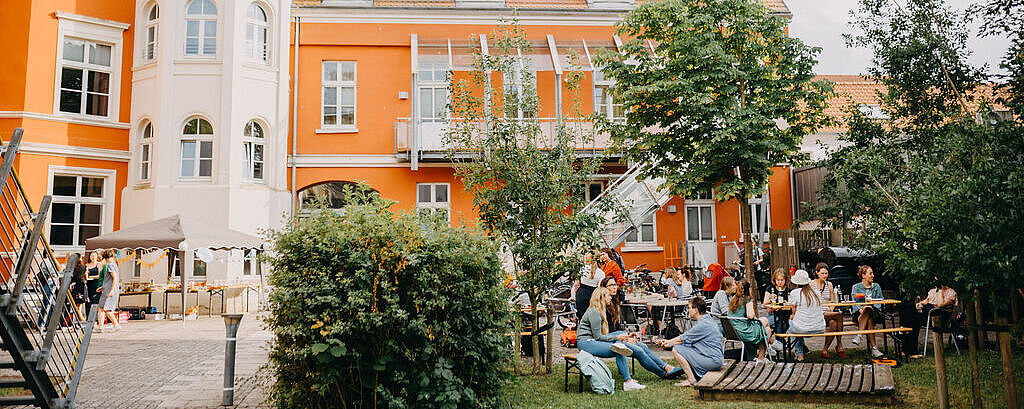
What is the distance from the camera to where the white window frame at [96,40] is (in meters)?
18.7

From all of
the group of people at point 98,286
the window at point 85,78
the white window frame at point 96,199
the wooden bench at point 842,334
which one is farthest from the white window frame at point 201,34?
the wooden bench at point 842,334

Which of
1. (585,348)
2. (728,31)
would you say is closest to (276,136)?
(728,31)

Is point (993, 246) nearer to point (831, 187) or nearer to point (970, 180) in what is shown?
point (970, 180)

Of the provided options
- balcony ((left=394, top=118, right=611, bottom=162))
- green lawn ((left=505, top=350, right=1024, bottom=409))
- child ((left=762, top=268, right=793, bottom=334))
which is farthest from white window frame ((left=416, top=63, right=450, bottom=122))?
green lawn ((left=505, top=350, right=1024, bottom=409))

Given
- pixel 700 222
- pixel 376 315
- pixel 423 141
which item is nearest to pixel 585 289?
pixel 376 315

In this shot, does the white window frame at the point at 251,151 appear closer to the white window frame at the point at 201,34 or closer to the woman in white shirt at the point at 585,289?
the white window frame at the point at 201,34

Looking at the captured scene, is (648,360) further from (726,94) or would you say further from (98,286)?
(98,286)

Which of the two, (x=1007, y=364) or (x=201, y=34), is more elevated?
(x=201, y=34)

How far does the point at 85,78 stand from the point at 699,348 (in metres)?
17.8

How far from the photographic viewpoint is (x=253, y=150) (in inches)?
765

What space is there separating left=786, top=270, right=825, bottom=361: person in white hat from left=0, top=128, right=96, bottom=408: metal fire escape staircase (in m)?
8.46

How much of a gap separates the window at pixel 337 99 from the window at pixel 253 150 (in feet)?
7.27

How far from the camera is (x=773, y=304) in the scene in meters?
10.3

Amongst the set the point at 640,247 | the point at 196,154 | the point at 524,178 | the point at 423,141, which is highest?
the point at 423,141
